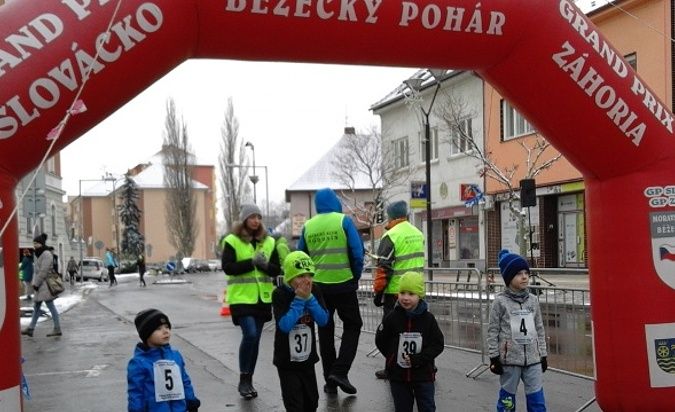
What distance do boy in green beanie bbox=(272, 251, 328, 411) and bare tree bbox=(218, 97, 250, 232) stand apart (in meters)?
54.8

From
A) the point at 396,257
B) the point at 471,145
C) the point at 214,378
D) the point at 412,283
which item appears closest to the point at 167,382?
the point at 412,283

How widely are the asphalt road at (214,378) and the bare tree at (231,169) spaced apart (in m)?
46.5

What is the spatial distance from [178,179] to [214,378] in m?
61.3

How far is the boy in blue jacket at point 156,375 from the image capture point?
4.53 metres

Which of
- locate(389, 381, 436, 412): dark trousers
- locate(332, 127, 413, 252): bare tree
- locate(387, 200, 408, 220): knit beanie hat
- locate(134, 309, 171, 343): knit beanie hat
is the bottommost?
locate(389, 381, 436, 412): dark trousers

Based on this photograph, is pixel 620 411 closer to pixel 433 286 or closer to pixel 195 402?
pixel 195 402

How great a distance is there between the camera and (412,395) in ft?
17.6

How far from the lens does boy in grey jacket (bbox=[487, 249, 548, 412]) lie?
578 centimetres

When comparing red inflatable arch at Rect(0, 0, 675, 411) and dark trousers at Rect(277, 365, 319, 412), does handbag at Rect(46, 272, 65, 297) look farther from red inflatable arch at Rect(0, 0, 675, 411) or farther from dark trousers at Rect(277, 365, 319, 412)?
red inflatable arch at Rect(0, 0, 675, 411)

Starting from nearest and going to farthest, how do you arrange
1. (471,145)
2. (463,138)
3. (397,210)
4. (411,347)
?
(411,347) < (397,210) < (471,145) < (463,138)

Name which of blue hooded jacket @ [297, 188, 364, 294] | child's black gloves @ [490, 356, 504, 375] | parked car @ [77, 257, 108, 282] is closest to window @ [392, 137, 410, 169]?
parked car @ [77, 257, 108, 282]

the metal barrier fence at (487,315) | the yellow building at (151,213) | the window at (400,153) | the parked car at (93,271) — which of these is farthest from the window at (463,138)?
the yellow building at (151,213)

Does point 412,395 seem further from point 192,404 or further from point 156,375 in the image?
point 156,375

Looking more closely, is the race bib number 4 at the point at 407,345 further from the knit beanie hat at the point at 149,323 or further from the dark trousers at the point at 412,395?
the knit beanie hat at the point at 149,323
